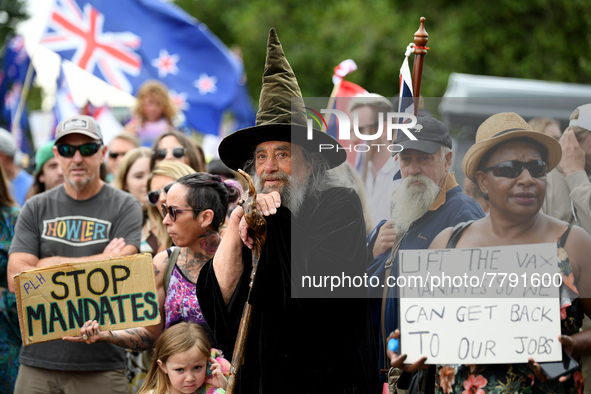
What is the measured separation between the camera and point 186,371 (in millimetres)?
3225

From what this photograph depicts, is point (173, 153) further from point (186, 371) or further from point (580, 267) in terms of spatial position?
point (580, 267)

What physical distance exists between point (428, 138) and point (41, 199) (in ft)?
8.41

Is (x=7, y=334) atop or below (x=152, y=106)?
below

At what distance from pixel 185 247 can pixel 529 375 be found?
198cm

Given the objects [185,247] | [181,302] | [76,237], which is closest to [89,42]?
[76,237]

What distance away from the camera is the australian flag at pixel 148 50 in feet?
28.6

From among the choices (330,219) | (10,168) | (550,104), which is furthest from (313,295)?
(550,104)

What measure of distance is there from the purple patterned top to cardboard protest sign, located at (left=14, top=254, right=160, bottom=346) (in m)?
0.10

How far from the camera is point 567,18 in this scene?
13742 millimetres

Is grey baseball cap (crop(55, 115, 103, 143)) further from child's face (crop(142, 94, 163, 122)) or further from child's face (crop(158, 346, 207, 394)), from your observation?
child's face (crop(142, 94, 163, 122))

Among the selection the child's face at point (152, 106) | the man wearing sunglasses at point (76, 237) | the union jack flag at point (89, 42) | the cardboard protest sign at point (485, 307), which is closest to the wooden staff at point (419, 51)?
the cardboard protest sign at point (485, 307)

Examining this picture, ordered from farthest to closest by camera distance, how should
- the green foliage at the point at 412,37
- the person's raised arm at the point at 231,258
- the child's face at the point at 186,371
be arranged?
1. the green foliage at the point at 412,37
2. the child's face at the point at 186,371
3. the person's raised arm at the point at 231,258

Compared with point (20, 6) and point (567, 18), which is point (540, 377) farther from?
point (20, 6)

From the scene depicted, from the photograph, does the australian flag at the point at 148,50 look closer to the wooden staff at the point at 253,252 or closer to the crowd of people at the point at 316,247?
the crowd of people at the point at 316,247
